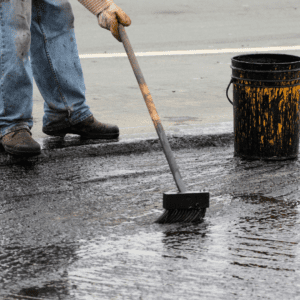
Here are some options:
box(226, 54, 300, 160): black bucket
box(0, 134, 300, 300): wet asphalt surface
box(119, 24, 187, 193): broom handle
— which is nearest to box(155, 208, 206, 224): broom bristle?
box(0, 134, 300, 300): wet asphalt surface

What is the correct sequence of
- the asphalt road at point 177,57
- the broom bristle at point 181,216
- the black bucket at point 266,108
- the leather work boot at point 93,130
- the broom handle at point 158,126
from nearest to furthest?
the broom bristle at point 181,216, the broom handle at point 158,126, the black bucket at point 266,108, the leather work boot at point 93,130, the asphalt road at point 177,57

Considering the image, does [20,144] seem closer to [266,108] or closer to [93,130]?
[93,130]

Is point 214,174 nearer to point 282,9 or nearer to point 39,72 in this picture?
point 39,72

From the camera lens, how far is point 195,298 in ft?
7.45

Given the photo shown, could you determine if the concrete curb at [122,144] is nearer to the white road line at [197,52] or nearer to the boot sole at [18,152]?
the boot sole at [18,152]

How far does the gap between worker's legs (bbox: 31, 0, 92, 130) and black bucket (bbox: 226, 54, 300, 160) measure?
114 cm

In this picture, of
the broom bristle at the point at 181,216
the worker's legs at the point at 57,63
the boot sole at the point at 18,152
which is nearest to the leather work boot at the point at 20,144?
the boot sole at the point at 18,152

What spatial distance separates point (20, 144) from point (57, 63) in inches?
28.6

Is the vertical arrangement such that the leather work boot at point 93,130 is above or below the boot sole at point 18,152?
above

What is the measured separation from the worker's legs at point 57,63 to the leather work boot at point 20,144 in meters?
0.42

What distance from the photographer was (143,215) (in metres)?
→ 3.07

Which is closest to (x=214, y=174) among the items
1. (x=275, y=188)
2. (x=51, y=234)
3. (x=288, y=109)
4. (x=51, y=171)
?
(x=275, y=188)

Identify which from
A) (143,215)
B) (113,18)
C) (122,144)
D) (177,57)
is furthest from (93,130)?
(177,57)

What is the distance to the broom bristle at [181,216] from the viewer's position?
2955 millimetres
